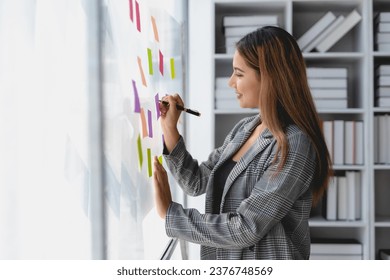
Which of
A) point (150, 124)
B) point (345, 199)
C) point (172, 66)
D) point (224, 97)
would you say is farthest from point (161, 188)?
point (345, 199)

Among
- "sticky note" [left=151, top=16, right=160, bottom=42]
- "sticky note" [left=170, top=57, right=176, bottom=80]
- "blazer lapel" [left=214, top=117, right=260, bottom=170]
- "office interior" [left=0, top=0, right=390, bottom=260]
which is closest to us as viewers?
"office interior" [left=0, top=0, right=390, bottom=260]

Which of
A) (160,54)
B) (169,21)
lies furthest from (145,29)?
(169,21)

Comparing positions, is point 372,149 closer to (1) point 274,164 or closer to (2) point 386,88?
(2) point 386,88

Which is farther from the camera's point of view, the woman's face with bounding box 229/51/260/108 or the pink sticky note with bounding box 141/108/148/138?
the pink sticky note with bounding box 141/108/148/138

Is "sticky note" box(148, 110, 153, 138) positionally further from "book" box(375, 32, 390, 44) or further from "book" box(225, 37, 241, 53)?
"book" box(375, 32, 390, 44)

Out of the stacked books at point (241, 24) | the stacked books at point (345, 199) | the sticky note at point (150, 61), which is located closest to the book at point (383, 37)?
the stacked books at point (241, 24)

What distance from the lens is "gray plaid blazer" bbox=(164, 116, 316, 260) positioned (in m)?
0.97

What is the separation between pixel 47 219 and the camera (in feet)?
2.78

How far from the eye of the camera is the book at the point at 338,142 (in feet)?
7.40

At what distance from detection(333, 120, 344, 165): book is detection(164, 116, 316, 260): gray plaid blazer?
125 cm

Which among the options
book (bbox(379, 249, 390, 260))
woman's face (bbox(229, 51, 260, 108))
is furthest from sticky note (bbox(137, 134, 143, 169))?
book (bbox(379, 249, 390, 260))

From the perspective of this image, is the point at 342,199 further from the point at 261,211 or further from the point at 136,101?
the point at 261,211

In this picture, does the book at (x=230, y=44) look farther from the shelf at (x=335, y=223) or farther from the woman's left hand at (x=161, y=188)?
the woman's left hand at (x=161, y=188)

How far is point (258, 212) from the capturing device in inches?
37.9
